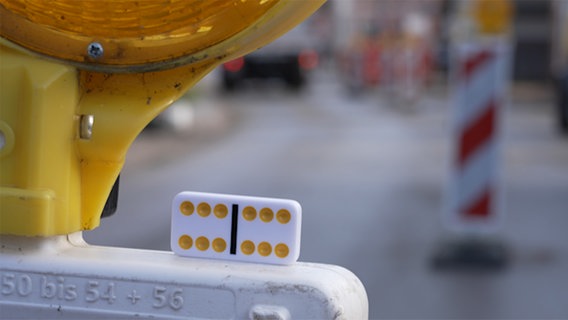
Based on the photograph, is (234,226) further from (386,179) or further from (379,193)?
(386,179)

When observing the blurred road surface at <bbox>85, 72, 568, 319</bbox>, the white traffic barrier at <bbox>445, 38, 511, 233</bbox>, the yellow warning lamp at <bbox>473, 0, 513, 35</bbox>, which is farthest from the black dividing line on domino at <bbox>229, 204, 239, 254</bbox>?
the yellow warning lamp at <bbox>473, 0, 513, 35</bbox>

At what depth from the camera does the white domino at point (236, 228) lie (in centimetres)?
131

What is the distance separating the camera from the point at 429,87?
92.2 feet

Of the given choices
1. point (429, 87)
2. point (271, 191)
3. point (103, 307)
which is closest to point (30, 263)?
point (103, 307)

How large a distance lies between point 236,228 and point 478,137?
4.68m

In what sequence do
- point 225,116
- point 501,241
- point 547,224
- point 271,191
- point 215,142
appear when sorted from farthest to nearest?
1. point 225,116
2. point 215,142
3. point 271,191
4. point 547,224
5. point 501,241

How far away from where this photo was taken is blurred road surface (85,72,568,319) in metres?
5.43

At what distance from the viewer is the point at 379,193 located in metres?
8.73

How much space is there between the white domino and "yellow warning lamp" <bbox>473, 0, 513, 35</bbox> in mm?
4821

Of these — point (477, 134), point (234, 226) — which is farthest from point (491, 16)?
point (234, 226)

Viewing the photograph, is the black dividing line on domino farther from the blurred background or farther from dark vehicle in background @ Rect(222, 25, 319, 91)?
dark vehicle in background @ Rect(222, 25, 319, 91)

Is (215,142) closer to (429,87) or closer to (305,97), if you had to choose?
(305,97)

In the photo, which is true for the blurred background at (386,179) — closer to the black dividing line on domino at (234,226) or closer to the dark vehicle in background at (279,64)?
the dark vehicle in background at (279,64)

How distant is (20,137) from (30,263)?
0.16 meters
